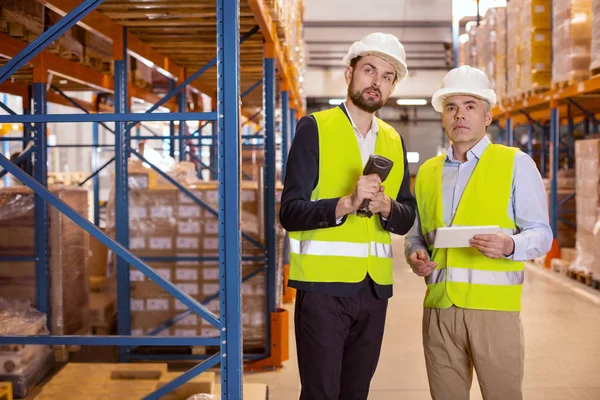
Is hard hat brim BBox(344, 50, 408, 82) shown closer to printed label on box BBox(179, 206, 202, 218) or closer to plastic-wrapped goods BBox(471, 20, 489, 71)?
printed label on box BBox(179, 206, 202, 218)

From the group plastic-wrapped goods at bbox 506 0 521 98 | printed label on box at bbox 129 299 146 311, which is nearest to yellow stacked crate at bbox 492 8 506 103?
plastic-wrapped goods at bbox 506 0 521 98

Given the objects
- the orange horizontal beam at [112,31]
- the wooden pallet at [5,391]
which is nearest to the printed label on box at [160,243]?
the orange horizontal beam at [112,31]

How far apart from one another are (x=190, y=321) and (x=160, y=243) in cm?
77

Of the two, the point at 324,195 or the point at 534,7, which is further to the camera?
the point at 534,7

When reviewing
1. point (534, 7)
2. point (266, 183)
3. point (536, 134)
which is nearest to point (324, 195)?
point (266, 183)

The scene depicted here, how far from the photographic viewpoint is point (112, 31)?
495 centimetres

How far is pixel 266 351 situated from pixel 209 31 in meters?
2.89

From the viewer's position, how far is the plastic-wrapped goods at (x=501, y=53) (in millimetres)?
12042

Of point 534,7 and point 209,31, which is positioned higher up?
point 534,7

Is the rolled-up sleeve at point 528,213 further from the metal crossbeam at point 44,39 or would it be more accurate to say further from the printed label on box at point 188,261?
the printed label on box at point 188,261

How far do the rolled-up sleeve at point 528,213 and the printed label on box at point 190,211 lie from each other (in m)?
3.38

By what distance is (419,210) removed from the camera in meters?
3.16

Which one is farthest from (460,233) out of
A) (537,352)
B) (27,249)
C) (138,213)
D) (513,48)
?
(513,48)

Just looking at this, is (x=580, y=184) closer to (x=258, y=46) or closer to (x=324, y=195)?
(x=258, y=46)
